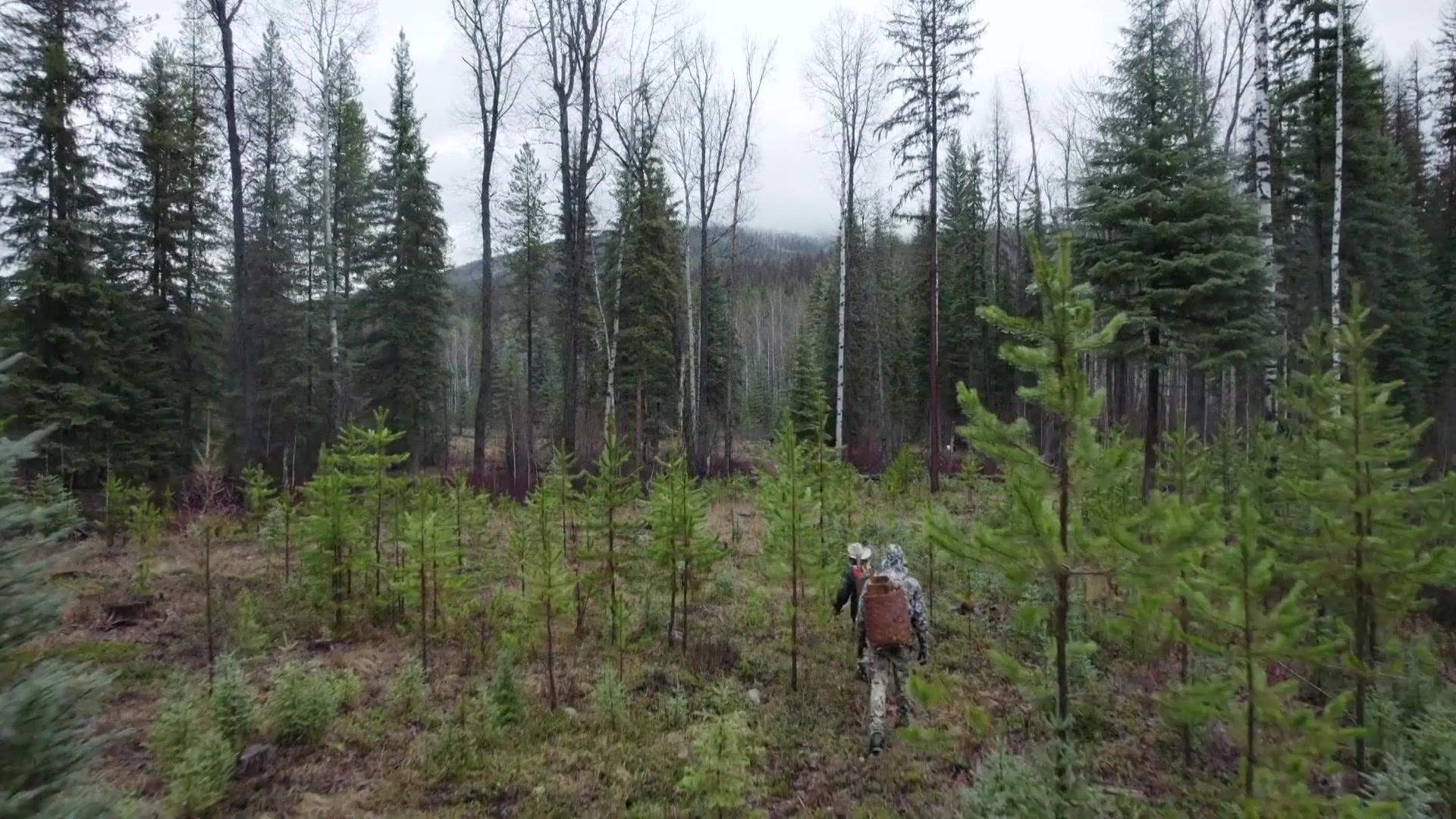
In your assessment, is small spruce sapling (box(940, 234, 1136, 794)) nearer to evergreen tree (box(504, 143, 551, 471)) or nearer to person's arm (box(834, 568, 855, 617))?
person's arm (box(834, 568, 855, 617))

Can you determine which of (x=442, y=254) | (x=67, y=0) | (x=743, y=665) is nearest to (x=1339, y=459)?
(x=743, y=665)

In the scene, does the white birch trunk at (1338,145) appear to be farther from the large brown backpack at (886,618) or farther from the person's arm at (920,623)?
the large brown backpack at (886,618)

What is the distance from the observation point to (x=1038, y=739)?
21.4 feet

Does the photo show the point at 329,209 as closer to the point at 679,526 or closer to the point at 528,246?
the point at 528,246

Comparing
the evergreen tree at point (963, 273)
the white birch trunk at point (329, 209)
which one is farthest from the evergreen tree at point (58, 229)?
the evergreen tree at point (963, 273)

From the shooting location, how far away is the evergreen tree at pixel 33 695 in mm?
2354

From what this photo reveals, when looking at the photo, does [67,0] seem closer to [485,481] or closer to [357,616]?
[485,481]

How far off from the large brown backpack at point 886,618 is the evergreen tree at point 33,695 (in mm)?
5709

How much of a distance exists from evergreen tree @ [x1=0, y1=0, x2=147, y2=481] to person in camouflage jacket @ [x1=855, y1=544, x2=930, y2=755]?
56.9 ft

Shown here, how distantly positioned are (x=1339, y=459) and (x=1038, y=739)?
3613mm

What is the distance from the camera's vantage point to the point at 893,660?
6.99 m

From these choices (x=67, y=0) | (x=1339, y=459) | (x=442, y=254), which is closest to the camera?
(x=1339, y=459)

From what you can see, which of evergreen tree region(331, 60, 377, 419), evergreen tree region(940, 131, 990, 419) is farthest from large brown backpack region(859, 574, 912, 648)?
evergreen tree region(940, 131, 990, 419)

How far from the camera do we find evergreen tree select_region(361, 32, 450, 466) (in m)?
24.3
